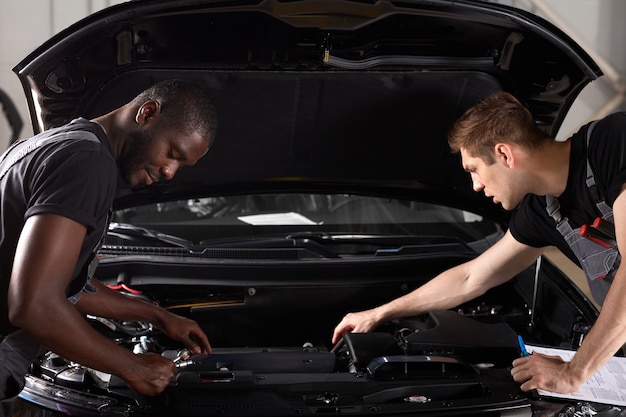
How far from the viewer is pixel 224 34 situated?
7.10 ft

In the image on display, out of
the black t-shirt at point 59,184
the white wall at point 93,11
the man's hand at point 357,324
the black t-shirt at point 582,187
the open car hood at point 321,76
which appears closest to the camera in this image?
the black t-shirt at point 59,184

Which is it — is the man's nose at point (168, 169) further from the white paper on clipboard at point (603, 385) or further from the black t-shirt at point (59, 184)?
the white paper on clipboard at point (603, 385)

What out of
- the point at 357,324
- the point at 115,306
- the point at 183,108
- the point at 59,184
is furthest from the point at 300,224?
the point at 59,184

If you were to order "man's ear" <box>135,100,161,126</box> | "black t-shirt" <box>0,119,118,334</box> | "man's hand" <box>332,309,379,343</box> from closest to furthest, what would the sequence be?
"black t-shirt" <box>0,119,118,334</box>, "man's ear" <box>135,100,161,126</box>, "man's hand" <box>332,309,379,343</box>

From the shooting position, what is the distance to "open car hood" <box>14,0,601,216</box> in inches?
82.4

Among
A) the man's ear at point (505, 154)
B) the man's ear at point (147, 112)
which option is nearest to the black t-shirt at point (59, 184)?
the man's ear at point (147, 112)

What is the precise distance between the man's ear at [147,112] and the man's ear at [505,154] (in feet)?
3.03

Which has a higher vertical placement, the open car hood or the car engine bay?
the open car hood

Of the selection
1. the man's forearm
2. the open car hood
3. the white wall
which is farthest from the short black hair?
the white wall

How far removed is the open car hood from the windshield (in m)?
0.14

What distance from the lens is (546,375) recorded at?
1846mm

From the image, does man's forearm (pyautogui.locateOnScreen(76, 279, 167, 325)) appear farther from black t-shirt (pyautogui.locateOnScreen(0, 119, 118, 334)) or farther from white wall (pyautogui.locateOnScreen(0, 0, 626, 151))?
white wall (pyautogui.locateOnScreen(0, 0, 626, 151))

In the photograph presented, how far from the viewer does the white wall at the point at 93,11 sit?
23.7 feet

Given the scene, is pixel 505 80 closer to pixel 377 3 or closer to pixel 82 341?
pixel 377 3
